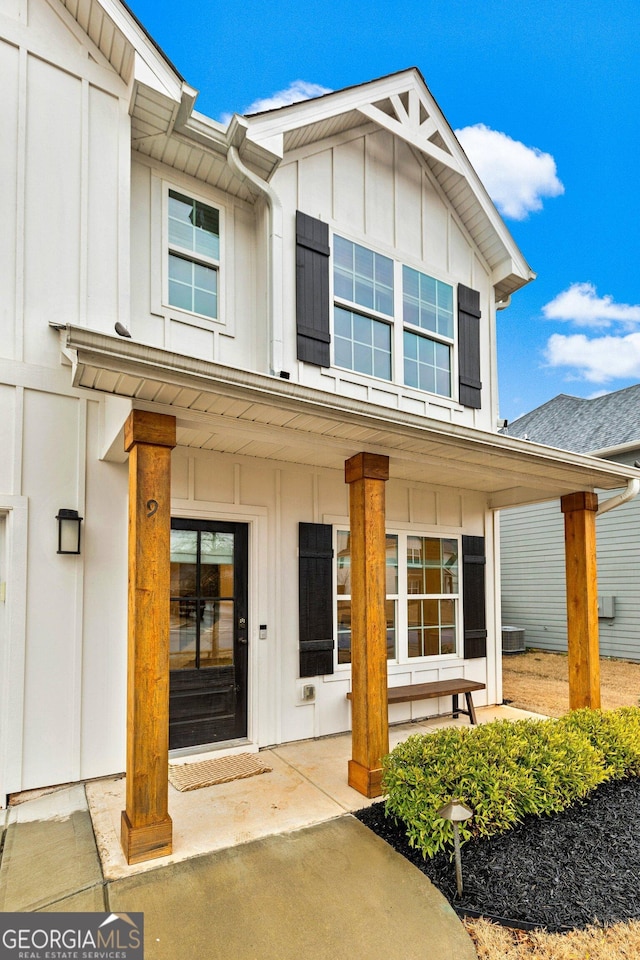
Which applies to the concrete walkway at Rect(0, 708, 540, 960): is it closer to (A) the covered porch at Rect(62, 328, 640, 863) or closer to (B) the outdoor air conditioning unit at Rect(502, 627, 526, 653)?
(A) the covered porch at Rect(62, 328, 640, 863)

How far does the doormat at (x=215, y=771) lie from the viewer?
3817 mm

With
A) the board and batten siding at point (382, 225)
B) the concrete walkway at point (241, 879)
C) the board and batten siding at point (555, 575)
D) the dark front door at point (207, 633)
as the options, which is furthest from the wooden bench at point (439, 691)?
the board and batten siding at point (555, 575)

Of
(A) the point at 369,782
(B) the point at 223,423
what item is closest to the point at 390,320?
(B) the point at 223,423

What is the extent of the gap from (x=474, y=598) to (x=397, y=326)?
3110 millimetres

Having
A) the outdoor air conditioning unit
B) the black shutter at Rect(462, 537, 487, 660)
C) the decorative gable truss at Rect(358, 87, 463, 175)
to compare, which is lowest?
the outdoor air conditioning unit

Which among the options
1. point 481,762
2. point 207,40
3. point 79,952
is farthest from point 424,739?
point 207,40

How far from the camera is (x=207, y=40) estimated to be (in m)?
11.4

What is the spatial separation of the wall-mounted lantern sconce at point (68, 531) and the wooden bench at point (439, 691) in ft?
8.86

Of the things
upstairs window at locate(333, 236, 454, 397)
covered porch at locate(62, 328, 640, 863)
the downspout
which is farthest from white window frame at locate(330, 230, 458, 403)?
covered porch at locate(62, 328, 640, 863)

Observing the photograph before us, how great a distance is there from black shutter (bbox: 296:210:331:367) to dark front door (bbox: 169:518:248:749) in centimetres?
179

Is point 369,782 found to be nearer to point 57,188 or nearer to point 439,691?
point 439,691

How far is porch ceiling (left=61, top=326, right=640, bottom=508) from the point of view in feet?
8.84

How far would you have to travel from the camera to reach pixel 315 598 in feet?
16.0

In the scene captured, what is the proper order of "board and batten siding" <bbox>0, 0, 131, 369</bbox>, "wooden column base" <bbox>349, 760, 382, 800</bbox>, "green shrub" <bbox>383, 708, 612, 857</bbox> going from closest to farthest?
"green shrub" <bbox>383, 708, 612, 857</bbox>, "wooden column base" <bbox>349, 760, 382, 800</bbox>, "board and batten siding" <bbox>0, 0, 131, 369</bbox>
